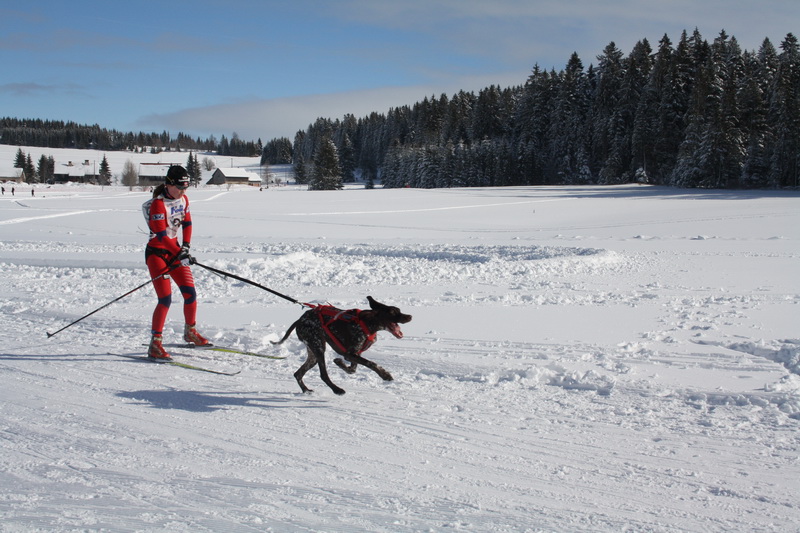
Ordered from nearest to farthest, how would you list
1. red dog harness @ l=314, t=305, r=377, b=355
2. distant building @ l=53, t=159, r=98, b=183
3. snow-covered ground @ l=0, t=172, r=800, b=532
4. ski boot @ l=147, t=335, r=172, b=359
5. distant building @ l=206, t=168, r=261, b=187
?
snow-covered ground @ l=0, t=172, r=800, b=532, red dog harness @ l=314, t=305, r=377, b=355, ski boot @ l=147, t=335, r=172, b=359, distant building @ l=53, t=159, r=98, b=183, distant building @ l=206, t=168, r=261, b=187

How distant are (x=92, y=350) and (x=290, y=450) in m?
3.84

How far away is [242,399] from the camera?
5.20 meters

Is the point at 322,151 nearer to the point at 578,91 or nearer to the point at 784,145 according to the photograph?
the point at 578,91

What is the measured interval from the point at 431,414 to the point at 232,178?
131957mm

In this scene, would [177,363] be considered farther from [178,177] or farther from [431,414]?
[431,414]

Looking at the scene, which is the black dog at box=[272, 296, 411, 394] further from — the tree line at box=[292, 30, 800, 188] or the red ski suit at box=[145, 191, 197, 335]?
the tree line at box=[292, 30, 800, 188]

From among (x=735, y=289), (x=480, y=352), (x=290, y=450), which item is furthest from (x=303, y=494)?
(x=735, y=289)

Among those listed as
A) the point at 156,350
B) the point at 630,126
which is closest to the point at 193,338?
the point at 156,350

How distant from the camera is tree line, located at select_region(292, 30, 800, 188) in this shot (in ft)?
159

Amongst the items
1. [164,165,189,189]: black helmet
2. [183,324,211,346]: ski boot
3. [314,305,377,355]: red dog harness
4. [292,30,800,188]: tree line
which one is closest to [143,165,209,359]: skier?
[164,165,189,189]: black helmet

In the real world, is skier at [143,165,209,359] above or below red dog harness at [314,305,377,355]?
above

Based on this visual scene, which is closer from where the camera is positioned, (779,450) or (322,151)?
(779,450)

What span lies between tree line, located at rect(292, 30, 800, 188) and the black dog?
52.8 meters

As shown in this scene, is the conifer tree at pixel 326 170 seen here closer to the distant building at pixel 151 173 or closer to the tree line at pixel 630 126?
the tree line at pixel 630 126
